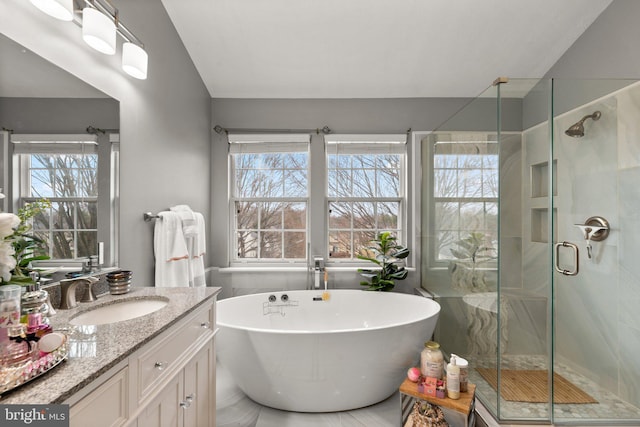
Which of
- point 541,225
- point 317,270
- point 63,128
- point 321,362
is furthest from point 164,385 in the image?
point 541,225

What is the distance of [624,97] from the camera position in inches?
69.1

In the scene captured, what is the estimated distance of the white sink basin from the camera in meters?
1.16

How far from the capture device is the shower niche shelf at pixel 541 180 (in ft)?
5.57

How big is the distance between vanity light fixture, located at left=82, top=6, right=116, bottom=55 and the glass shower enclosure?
204cm

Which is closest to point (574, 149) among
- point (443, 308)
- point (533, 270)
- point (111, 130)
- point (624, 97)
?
point (624, 97)

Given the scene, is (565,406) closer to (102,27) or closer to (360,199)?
(360,199)

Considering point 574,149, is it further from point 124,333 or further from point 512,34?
point 124,333

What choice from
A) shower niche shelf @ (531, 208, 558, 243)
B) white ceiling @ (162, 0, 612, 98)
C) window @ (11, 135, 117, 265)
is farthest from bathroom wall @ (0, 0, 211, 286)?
shower niche shelf @ (531, 208, 558, 243)

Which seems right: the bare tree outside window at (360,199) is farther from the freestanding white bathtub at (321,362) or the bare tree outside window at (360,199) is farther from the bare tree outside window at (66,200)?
the bare tree outside window at (66,200)

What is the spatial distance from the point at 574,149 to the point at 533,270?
0.78m

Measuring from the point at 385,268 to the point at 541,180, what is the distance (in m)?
1.42

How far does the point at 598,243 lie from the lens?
179 centimetres

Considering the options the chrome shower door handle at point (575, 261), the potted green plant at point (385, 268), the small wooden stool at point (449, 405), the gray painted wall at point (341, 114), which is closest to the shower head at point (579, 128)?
the chrome shower door handle at point (575, 261)

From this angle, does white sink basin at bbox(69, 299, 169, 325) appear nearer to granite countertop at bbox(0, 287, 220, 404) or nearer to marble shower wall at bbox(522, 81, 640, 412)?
granite countertop at bbox(0, 287, 220, 404)
